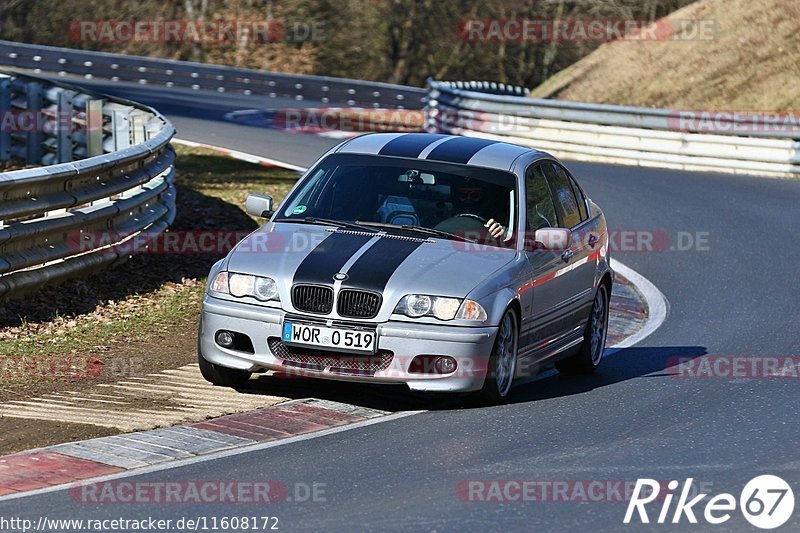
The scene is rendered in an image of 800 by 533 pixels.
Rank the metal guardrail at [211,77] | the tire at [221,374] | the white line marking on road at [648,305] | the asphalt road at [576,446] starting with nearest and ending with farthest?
the asphalt road at [576,446] → the tire at [221,374] → the white line marking on road at [648,305] → the metal guardrail at [211,77]

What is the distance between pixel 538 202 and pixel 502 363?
152 centimetres

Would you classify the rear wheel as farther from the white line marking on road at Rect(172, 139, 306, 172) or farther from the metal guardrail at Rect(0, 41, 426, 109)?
the metal guardrail at Rect(0, 41, 426, 109)

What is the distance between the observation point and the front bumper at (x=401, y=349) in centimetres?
829

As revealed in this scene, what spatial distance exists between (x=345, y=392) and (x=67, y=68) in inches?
1244

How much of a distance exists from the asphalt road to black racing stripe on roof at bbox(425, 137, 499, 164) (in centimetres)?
162

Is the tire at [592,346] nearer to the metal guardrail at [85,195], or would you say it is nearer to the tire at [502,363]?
the tire at [502,363]

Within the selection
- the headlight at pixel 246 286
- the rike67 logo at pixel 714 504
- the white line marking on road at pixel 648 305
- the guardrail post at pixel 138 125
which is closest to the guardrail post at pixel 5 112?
the guardrail post at pixel 138 125

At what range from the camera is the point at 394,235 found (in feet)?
29.7

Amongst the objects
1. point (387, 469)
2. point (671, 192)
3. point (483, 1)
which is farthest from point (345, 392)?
point (483, 1)

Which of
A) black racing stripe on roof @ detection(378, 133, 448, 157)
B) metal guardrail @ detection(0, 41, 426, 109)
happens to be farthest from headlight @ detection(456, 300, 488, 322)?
metal guardrail @ detection(0, 41, 426, 109)

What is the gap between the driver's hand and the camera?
9258 mm

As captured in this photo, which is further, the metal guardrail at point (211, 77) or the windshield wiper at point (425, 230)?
the metal guardrail at point (211, 77)

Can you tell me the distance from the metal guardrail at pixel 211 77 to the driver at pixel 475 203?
2646cm

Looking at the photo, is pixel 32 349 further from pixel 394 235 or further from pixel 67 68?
pixel 67 68
